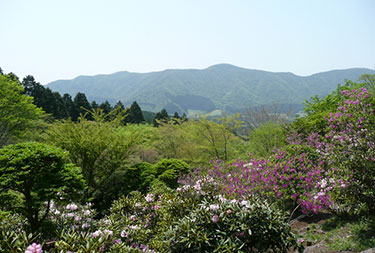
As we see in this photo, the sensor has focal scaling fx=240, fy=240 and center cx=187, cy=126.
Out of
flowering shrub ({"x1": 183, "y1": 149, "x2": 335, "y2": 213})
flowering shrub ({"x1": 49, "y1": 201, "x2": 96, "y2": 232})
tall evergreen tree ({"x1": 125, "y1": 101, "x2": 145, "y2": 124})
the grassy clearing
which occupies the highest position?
tall evergreen tree ({"x1": 125, "y1": 101, "x2": 145, "y2": 124})

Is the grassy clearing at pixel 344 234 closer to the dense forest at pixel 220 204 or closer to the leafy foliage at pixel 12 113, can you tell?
the dense forest at pixel 220 204

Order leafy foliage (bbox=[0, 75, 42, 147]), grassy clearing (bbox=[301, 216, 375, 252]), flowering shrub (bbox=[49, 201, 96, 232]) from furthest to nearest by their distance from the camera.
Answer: leafy foliage (bbox=[0, 75, 42, 147]) < flowering shrub (bbox=[49, 201, 96, 232]) < grassy clearing (bbox=[301, 216, 375, 252])

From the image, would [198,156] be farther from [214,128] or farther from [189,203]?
[189,203]

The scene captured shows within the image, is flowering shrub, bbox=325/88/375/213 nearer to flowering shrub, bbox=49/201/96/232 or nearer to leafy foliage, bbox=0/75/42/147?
flowering shrub, bbox=49/201/96/232

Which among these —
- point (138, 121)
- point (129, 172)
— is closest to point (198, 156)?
point (129, 172)

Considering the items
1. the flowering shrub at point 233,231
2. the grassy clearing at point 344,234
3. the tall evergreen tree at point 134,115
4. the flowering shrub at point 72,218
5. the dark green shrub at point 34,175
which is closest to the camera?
the flowering shrub at point 233,231

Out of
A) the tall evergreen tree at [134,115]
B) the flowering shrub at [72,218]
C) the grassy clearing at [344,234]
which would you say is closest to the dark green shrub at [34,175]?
the flowering shrub at [72,218]

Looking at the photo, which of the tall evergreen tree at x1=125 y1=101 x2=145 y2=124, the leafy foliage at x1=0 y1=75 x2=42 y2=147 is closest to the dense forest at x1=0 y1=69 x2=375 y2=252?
the leafy foliage at x1=0 y1=75 x2=42 y2=147

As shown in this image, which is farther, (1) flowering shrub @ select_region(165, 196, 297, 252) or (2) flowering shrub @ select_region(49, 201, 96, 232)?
(2) flowering shrub @ select_region(49, 201, 96, 232)

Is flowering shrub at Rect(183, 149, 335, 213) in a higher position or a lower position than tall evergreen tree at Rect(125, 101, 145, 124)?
lower

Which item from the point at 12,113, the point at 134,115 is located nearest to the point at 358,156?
the point at 12,113

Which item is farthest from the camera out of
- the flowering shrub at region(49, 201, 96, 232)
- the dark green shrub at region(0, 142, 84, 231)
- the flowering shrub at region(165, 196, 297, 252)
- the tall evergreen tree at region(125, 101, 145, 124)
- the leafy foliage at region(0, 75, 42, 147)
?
the tall evergreen tree at region(125, 101, 145, 124)

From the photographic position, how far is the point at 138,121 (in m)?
40.1

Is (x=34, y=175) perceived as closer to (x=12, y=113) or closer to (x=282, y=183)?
(x=282, y=183)
